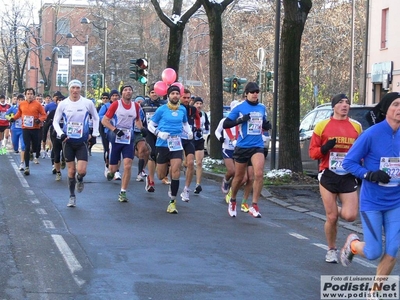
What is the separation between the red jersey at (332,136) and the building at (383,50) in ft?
92.7

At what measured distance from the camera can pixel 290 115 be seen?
1791 centimetres

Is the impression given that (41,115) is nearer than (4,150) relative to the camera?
Yes

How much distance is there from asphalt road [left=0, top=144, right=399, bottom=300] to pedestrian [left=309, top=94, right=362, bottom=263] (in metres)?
0.51

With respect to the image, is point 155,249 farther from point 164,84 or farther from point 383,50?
point 383,50

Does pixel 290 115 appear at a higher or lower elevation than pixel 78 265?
higher

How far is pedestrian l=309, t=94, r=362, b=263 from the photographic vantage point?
9.09 metres

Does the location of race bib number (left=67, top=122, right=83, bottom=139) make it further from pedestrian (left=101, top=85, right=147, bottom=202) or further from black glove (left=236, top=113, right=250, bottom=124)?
black glove (left=236, top=113, right=250, bottom=124)

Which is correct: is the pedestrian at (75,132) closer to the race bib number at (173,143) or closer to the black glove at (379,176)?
the race bib number at (173,143)

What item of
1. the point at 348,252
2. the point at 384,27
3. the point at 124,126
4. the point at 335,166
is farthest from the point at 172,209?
the point at 384,27

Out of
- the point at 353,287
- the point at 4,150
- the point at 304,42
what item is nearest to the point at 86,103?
the point at 353,287

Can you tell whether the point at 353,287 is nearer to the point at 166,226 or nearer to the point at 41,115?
the point at 166,226

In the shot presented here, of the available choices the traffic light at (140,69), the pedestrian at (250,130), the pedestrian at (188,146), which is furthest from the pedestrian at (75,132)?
the traffic light at (140,69)

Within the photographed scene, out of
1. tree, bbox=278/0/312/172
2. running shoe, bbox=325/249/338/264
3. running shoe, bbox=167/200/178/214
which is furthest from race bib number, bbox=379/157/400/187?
tree, bbox=278/0/312/172

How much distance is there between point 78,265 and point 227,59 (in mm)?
48230
